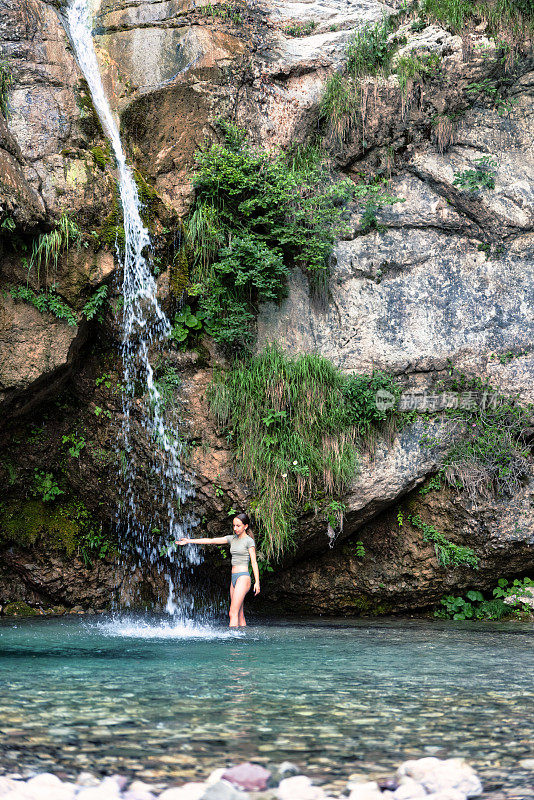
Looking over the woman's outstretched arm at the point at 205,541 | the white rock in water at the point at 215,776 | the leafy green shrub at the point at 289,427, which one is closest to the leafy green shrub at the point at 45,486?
the woman's outstretched arm at the point at 205,541

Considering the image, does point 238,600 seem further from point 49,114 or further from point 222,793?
point 49,114

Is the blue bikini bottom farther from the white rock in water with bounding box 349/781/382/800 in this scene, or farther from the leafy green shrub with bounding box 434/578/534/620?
the white rock in water with bounding box 349/781/382/800

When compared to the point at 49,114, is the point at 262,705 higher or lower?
lower

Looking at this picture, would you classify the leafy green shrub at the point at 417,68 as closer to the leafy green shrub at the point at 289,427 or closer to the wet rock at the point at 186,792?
the leafy green shrub at the point at 289,427

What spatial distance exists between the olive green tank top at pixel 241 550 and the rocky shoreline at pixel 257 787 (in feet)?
18.6

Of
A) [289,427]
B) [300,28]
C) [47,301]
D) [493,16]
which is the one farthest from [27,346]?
[493,16]

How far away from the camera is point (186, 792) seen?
2105 millimetres

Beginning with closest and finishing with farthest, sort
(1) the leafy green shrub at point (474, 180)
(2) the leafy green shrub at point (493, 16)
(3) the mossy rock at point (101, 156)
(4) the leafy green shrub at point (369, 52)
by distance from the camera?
(3) the mossy rock at point (101, 156)
(1) the leafy green shrub at point (474, 180)
(2) the leafy green shrub at point (493, 16)
(4) the leafy green shrub at point (369, 52)

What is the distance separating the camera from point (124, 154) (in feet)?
32.1

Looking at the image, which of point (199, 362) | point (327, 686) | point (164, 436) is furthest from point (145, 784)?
point (199, 362)

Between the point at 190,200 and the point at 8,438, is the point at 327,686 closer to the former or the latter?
the point at 8,438

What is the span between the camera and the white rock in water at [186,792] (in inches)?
82.0

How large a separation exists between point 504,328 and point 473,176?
258cm

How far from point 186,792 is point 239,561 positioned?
594cm
